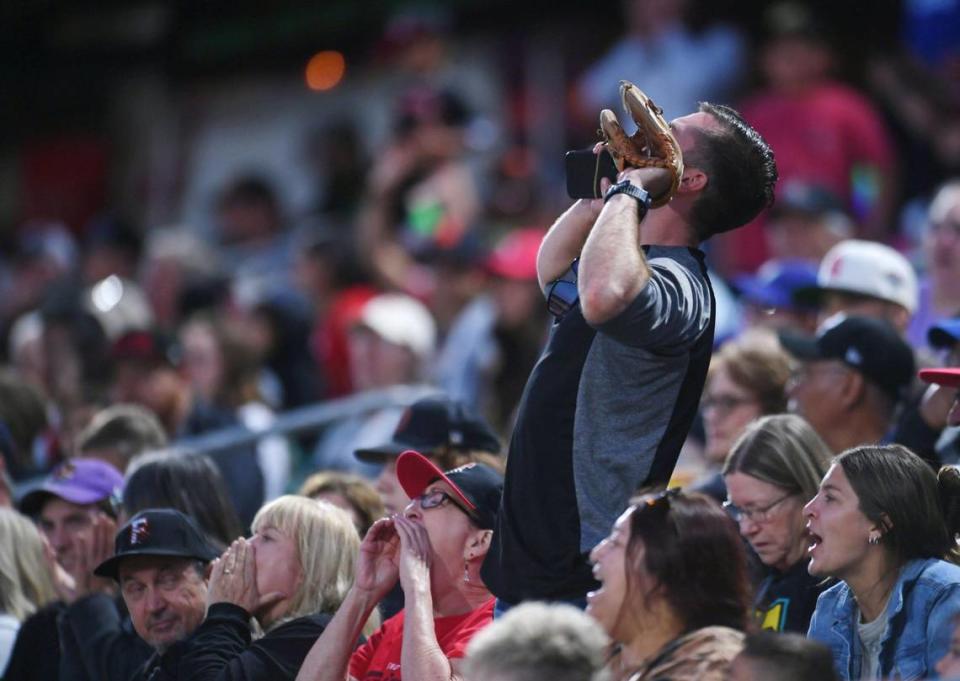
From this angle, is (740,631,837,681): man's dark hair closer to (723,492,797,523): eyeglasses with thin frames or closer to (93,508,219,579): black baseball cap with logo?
(723,492,797,523): eyeglasses with thin frames

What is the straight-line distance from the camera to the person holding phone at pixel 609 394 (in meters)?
4.38

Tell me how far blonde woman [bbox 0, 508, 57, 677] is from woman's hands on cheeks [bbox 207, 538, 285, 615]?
1326 millimetres

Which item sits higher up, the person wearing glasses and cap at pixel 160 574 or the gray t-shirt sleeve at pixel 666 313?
the gray t-shirt sleeve at pixel 666 313

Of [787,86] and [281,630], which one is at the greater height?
[787,86]

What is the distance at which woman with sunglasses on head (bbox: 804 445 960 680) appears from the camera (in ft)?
15.8

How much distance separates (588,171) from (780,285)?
3.65 metres

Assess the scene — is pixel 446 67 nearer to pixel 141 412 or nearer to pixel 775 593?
pixel 141 412

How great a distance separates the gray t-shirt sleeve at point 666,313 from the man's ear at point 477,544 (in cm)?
110

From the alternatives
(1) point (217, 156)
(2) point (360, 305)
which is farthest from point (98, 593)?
(1) point (217, 156)

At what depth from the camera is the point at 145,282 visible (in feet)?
42.2

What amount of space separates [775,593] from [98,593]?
7.75 feet

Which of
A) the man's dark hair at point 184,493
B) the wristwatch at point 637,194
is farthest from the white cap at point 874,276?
the wristwatch at point 637,194

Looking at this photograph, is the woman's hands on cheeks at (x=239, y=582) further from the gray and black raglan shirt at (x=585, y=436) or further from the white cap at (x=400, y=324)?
the white cap at (x=400, y=324)

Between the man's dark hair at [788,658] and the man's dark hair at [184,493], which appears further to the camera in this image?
the man's dark hair at [184,493]
